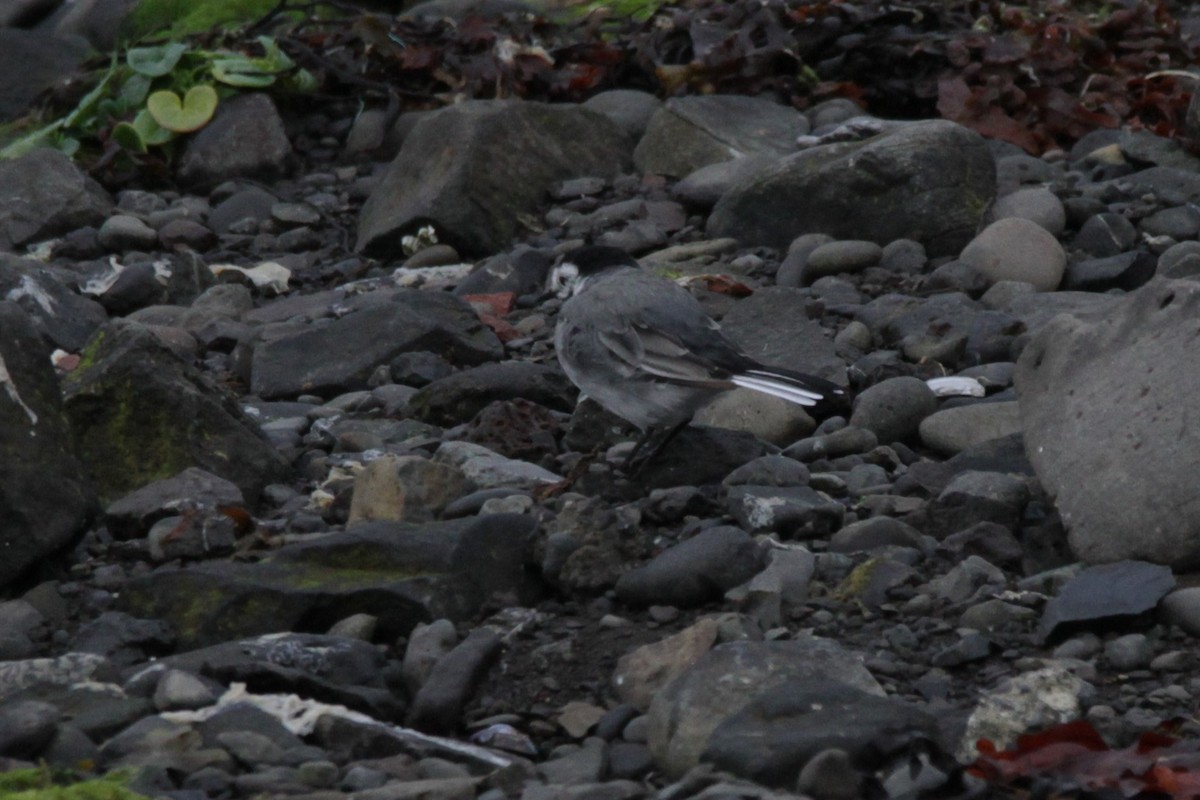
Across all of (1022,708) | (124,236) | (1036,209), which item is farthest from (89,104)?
(1022,708)

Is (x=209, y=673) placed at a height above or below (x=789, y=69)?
above

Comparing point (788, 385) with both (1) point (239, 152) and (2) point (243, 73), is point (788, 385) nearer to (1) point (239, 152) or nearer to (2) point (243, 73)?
(1) point (239, 152)

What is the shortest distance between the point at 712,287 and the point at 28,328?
300 centimetres

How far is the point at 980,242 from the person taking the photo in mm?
7262

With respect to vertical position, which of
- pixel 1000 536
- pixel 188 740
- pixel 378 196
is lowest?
pixel 378 196

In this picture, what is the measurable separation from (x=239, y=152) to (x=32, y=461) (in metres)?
5.36

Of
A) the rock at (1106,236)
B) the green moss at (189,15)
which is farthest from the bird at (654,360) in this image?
the green moss at (189,15)

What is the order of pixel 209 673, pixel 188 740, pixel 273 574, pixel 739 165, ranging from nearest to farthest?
pixel 188 740 → pixel 209 673 → pixel 273 574 → pixel 739 165

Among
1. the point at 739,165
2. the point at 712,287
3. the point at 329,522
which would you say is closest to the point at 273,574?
the point at 329,522

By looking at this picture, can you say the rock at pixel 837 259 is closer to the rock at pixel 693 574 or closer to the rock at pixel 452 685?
the rock at pixel 693 574

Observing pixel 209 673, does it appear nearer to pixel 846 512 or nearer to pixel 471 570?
pixel 471 570

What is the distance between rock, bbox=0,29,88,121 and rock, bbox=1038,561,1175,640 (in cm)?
890

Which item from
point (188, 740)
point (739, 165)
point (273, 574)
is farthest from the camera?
point (739, 165)

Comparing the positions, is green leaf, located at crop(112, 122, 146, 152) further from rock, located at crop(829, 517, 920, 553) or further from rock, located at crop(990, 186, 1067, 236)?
rock, located at crop(829, 517, 920, 553)
